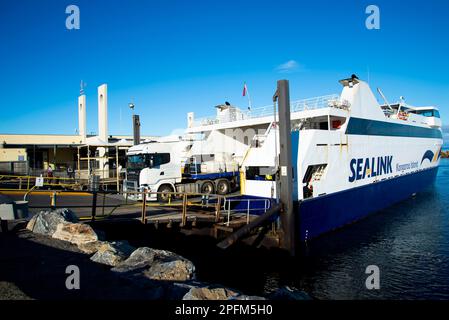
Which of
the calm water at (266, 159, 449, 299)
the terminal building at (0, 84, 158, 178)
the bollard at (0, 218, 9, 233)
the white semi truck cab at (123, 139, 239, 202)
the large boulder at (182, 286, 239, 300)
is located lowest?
the calm water at (266, 159, 449, 299)

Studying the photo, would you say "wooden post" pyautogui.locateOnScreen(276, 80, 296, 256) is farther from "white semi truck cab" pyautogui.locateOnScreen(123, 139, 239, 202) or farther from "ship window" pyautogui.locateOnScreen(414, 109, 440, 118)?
"ship window" pyautogui.locateOnScreen(414, 109, 440, 118)

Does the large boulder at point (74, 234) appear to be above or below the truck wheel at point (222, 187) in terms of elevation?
below

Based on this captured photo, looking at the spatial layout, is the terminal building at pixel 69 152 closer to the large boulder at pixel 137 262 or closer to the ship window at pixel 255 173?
the ship window at pixel 255 173

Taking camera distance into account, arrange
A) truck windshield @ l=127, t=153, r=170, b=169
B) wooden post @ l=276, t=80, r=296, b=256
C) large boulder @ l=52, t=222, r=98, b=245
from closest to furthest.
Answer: large boulder @ l=52, t=222, r=98, b=245 < wooden post @ l=276, t=80, r=296, b=256 < truck windshield @ l=127, t=153, r=170, b=169

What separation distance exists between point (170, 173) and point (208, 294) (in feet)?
37.4

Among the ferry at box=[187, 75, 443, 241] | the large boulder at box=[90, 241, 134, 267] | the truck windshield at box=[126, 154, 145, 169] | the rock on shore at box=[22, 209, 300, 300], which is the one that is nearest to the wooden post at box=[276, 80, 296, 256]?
the ferry at box=[187, 75, 443, 241]

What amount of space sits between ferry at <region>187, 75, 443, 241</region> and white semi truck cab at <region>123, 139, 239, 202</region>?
2.17m

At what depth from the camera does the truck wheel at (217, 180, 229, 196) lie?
57.1ft

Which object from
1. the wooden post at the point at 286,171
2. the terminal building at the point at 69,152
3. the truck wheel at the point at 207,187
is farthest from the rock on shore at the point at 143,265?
the terminal building at the point at 69,152

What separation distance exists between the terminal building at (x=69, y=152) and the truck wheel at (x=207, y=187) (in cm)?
875

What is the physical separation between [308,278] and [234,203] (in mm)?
5665

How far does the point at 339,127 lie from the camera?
14023mm

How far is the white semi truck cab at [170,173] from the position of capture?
15.6 metres

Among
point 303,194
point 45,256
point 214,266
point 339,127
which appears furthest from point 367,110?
point 45,256
